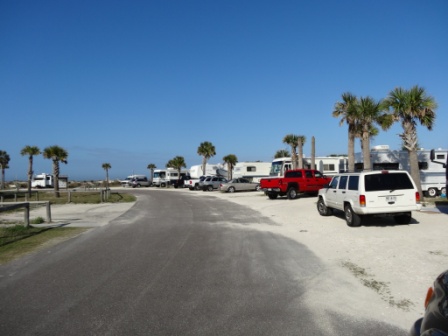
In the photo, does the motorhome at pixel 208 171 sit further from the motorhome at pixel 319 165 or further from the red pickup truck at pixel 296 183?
the red pickup truck at pixel 296 183

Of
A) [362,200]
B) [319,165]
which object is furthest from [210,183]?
[362,200]

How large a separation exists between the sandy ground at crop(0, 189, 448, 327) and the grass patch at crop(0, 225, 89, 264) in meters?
1.97

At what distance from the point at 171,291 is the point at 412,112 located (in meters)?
18.3

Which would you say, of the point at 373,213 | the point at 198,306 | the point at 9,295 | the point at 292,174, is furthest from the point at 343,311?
the point at 292,174

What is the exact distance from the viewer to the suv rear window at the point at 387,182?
11.4 meters

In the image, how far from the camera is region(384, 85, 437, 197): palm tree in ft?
62.8

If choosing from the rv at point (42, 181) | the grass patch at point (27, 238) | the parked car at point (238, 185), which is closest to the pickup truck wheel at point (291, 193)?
the parked car at point (238, 185)

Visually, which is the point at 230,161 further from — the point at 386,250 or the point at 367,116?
the point at 386,250

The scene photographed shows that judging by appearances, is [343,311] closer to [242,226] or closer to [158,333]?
[158,333]

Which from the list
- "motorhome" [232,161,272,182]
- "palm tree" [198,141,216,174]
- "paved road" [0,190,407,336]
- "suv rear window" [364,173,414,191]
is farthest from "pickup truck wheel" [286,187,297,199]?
"palm tree" [198,141,216,174]

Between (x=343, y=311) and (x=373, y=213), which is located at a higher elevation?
(x=373, y=213)

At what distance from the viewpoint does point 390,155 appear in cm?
2534

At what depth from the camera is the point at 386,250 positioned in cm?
840

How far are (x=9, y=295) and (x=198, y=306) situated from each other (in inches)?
116
